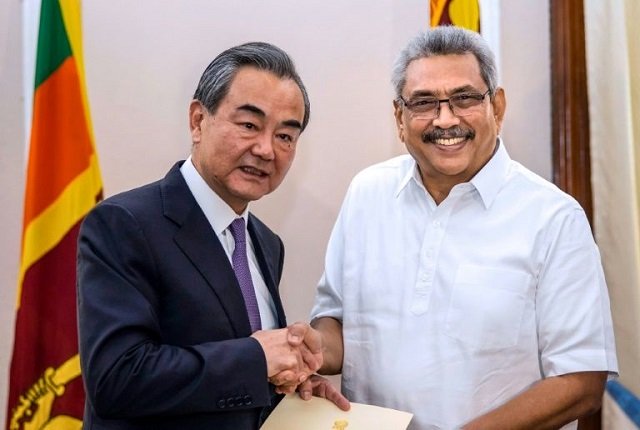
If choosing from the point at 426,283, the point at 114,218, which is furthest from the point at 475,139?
the point at 114,218

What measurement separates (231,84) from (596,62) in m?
1.67

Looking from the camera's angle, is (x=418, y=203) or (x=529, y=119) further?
(x=529, y=119)

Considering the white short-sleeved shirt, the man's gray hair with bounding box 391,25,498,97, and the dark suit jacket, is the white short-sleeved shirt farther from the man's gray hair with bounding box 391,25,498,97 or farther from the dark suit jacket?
the dark suit jacket

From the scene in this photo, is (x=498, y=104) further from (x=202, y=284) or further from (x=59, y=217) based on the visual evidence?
(x=59, y=217)

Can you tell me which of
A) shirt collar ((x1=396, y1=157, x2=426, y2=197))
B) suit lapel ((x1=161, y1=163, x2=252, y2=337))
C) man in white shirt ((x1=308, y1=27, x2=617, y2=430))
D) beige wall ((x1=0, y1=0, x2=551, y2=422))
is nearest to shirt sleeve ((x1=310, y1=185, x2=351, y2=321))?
man in white shirt ((x1=308, y1=27, x2=617, y2=430))

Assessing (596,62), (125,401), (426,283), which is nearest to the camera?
(125,401)

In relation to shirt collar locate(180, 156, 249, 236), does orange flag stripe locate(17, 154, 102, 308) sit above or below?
below

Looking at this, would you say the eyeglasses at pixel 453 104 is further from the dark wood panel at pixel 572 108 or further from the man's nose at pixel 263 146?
the dark wood panel at pixel 572 108

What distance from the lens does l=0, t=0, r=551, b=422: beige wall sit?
2.63m

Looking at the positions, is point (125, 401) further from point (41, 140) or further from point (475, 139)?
point (41, 140)

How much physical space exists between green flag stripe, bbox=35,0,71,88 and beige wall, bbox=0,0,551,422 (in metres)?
0.31

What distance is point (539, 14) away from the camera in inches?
110

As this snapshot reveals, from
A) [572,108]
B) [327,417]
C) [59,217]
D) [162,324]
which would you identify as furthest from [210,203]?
[572,108]

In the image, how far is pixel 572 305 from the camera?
1568 millimetres
